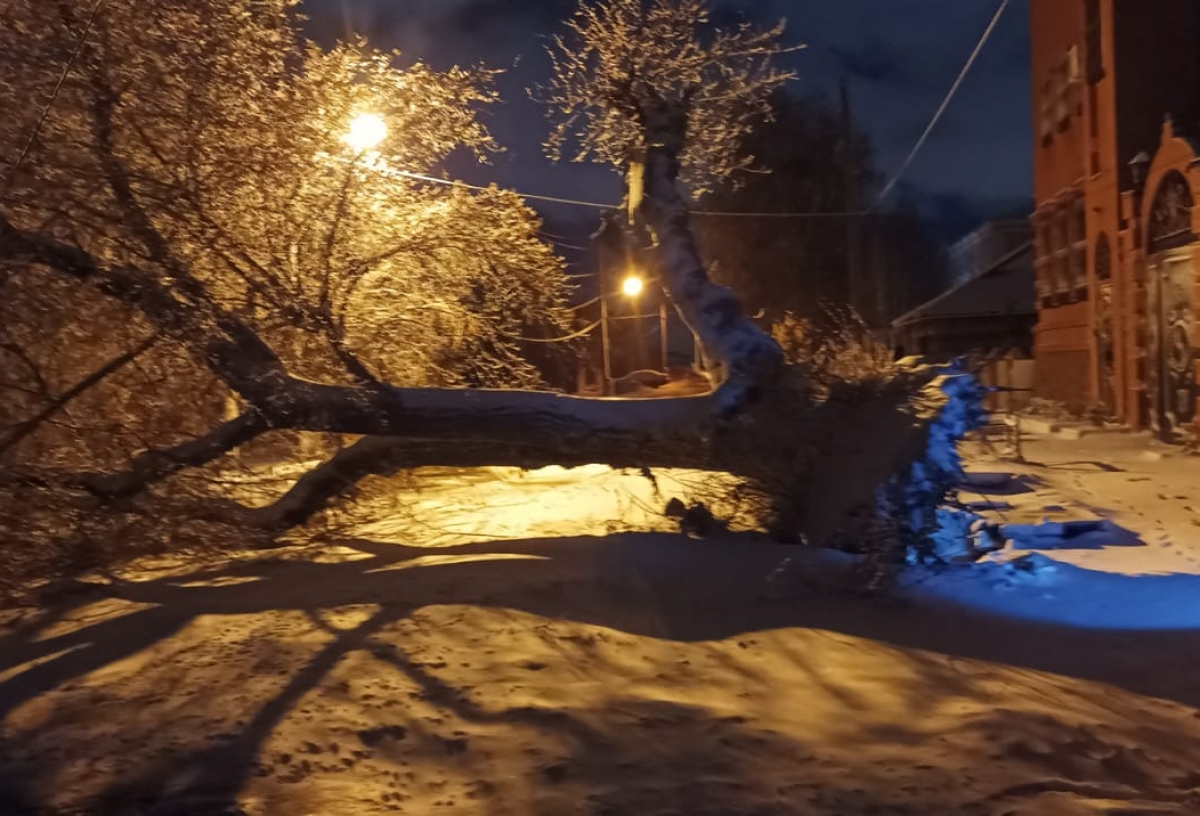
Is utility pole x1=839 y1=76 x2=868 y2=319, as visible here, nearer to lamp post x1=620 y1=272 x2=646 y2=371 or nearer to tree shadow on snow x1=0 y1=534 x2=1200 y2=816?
lamp post x1=620 y1=272 x2=646 y2=371

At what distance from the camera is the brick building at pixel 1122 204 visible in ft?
53.8

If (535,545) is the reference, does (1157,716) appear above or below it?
below

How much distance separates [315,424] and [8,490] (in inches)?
87.5

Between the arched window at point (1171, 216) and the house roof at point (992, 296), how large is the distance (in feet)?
42.6

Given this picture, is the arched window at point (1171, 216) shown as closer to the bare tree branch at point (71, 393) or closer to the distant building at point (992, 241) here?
the bare tree branch at point (71, 393)

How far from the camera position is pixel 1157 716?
18.9 feet

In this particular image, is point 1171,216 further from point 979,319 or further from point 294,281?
point 979,319

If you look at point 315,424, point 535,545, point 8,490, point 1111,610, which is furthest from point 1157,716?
point 8,490

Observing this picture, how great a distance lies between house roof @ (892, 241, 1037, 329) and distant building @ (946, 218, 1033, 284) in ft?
13.8

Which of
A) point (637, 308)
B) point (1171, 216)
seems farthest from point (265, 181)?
point (637, 308)

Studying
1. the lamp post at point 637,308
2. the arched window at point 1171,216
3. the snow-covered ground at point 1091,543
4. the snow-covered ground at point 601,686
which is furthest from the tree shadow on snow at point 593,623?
the lamp post at point 637,308

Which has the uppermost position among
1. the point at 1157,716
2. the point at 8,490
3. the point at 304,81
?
the point at 304,81

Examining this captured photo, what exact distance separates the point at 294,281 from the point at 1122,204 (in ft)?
47.0

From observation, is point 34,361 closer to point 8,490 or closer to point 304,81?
point 8,490
